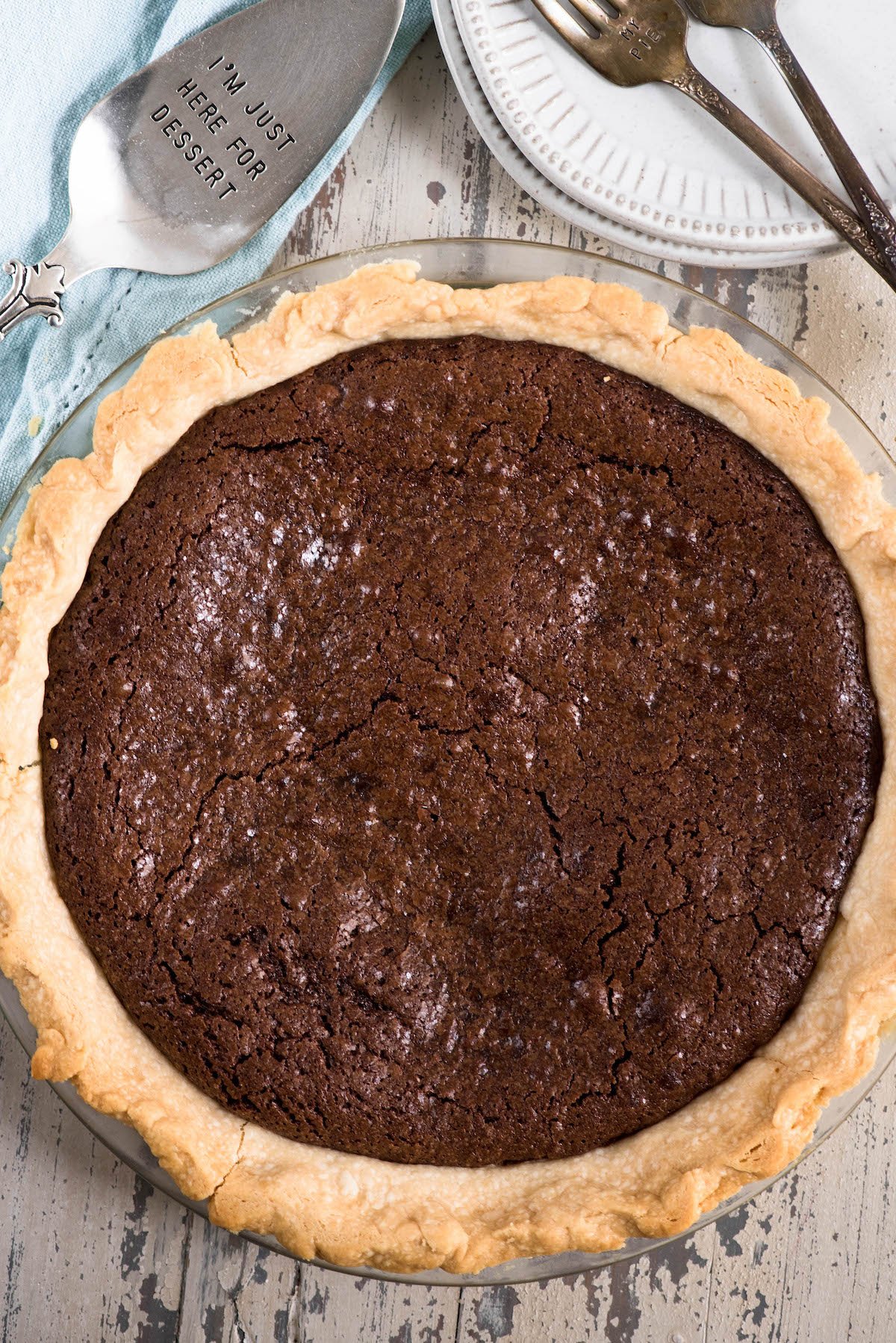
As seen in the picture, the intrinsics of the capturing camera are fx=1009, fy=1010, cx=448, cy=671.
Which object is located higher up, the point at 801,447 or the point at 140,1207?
the point at 801,447

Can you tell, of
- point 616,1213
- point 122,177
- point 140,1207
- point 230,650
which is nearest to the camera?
point 616,1213

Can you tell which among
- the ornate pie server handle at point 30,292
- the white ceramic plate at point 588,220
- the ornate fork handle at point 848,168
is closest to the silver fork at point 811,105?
the ornate fork handle at point 848,168

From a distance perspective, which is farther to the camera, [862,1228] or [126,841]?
[862,1228]

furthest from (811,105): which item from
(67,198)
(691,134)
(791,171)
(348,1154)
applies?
(348,1154)

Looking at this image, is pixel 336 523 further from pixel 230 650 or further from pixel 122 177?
pixel 122 177

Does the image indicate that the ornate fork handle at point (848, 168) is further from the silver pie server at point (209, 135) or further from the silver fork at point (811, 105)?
the silver pie server at point (209, 135)

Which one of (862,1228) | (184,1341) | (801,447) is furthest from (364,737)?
(862,1228)

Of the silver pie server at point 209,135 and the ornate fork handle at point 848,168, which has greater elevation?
the silver pie server at point 209,135
